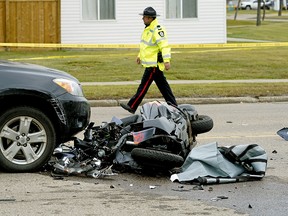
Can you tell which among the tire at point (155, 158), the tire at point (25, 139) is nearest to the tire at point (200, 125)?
the tire at point (155, 158)

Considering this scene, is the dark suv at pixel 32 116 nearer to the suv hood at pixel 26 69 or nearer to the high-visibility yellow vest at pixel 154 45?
the suv hood at pixel 26 69

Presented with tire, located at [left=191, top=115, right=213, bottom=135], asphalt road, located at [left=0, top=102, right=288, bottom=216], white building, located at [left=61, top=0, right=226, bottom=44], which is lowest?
asphalt road, located at [left=0, top=102, right=288, bottom=216]

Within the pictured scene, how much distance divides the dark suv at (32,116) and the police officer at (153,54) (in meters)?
4.52

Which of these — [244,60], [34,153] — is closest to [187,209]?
[34,153]

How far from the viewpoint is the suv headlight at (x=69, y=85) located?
29.4ft

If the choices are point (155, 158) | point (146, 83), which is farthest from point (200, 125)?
point (146, 83)

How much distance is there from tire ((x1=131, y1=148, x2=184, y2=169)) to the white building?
21.8 m

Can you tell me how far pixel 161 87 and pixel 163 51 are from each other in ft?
2.49

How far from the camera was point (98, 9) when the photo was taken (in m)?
30.4

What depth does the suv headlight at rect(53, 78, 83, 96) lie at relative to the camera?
8961 millimetres

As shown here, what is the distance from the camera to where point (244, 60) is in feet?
80.3

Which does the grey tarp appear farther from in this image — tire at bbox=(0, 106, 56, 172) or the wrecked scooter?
tire at bbox=(0, 106, 56, 172)

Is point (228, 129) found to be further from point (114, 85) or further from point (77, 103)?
point (114, 85)

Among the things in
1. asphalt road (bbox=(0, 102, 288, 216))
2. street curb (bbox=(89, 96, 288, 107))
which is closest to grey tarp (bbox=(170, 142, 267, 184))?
asphalt road (bbox=(0, 102, 288, 216))
